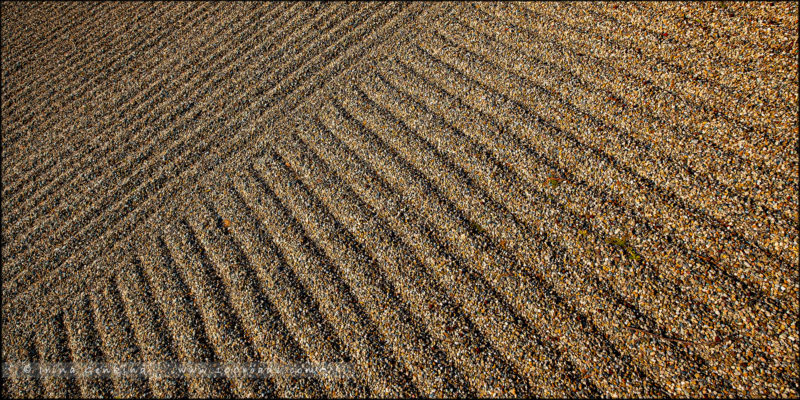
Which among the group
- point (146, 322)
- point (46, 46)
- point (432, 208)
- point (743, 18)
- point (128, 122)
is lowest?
point (146, 322)

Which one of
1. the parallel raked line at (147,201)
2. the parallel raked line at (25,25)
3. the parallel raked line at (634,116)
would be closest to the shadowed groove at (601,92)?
the parallel raked line at (634,116)

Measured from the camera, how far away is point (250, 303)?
346 centimetres

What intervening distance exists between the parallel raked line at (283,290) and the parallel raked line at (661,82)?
3.18 metres

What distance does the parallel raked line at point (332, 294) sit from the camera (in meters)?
2.99

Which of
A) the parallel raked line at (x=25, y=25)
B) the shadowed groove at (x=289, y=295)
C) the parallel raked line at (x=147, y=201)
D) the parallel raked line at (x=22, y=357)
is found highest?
the parallel raked line at (x=25, y=25)

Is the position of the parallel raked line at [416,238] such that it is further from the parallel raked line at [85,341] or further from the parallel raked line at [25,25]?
the parallel raked line at [25,25]

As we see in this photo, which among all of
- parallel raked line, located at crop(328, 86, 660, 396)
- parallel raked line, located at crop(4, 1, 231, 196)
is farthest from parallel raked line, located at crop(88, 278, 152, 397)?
parallel raked line, located at crop(328, 86, 660, 396)

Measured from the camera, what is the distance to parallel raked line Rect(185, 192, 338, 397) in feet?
10.1

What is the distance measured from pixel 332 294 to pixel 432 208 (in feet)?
3.43

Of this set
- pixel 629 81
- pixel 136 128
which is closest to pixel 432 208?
pixel 629 81

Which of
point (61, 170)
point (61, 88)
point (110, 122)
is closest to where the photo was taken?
point (61, 170)

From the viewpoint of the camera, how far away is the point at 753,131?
10.7 feet

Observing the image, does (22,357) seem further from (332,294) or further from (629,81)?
(629,81)

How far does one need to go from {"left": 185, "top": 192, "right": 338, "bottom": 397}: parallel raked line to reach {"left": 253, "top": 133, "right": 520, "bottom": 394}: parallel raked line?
54 centimetres
